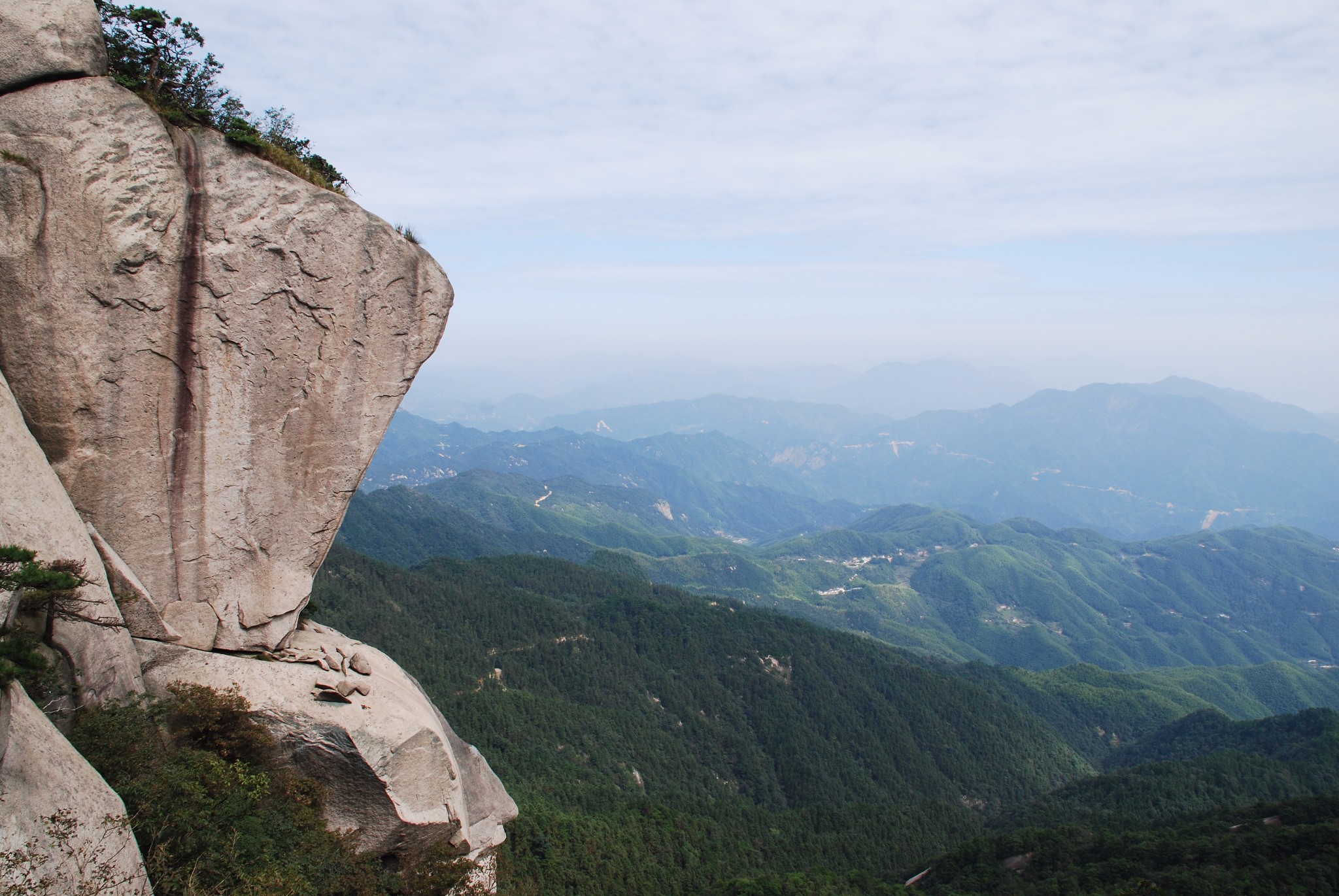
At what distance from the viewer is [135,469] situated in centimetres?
1983

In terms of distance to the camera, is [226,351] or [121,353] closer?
[121,353]

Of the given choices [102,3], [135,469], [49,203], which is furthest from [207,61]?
[135,469]

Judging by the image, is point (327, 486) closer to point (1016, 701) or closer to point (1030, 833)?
point (1030, 833)

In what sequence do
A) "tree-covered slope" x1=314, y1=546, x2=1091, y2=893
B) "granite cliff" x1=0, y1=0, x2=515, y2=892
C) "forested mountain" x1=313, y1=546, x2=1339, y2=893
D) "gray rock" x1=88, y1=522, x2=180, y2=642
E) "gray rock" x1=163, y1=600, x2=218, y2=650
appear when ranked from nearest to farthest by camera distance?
"granite cliff" x1=0, y1=0, x2=515, y2=892 < "gray rock" x1=88, y1=522, x2=180, y2=642 < "gray rock" x1=163, y1=600, x2=218, y2=650 < "tree-covered slope" x1=314, y1=546, x2=1091, y2=893 < "forested mountain" x1=313, y1=546, x2=1339, y2=893

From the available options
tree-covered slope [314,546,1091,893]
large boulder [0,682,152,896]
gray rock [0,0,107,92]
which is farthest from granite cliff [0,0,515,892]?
tree-covered slope [314,546,1091,893]

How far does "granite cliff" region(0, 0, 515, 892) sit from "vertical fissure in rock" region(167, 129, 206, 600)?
0.06 meters

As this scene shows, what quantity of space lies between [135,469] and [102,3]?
44.3 feet

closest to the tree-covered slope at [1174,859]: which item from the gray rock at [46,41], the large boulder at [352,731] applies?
the large boulder at [352,731]

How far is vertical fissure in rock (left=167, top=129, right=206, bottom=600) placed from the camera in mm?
19859

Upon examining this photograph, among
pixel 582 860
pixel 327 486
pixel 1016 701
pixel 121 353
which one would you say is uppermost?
pixel 121 353

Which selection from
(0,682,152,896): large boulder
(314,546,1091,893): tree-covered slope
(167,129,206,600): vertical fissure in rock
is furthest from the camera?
(314,546,1091,893): tree-covered slope

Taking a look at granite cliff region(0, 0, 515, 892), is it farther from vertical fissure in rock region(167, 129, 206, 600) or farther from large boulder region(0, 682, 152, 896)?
large boulder region(0, 682, 152, 896)

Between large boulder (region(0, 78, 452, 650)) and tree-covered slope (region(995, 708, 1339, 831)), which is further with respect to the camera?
tree-covered slope (region(995, 708, 1339, 831))

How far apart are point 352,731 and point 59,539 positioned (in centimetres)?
902
